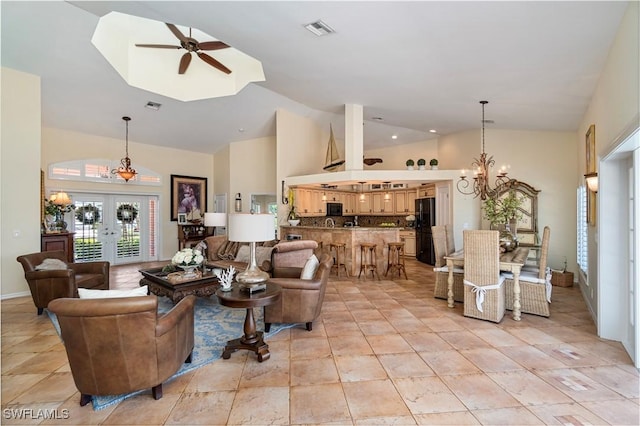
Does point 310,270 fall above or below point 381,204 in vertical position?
below

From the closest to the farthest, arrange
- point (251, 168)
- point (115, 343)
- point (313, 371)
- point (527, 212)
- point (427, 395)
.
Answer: point (115, 343), point (427, 395), point (313, 371), point (527, 212), point (251, 168)

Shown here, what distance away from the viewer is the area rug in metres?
2.44

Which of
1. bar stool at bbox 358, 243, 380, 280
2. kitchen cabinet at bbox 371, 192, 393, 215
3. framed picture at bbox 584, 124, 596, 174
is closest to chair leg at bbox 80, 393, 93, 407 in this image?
bar stool at bbox 358, 243, 380, 280

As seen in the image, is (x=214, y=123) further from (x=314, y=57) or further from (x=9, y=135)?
(x=314, y=57)

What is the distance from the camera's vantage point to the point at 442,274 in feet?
15.6

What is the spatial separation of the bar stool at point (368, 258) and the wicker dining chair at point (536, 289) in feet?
9.03

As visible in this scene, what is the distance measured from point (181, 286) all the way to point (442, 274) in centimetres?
381

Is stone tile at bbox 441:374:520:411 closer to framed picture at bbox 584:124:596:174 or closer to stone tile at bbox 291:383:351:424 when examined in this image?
stone tile at bbox 291:383:351:424

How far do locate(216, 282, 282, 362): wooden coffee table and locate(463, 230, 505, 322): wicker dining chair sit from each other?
252cm

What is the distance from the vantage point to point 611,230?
3223 mm

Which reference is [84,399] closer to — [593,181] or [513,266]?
[513,266]

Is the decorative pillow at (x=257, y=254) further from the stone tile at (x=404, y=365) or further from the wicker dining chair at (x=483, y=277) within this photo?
the wicker dining chair at (x=483, y=277)

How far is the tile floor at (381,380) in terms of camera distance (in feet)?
6.76

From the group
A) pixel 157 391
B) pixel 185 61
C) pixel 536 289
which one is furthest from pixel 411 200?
pixel 157 391
